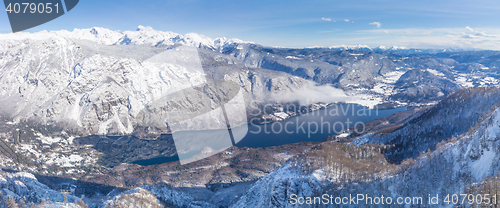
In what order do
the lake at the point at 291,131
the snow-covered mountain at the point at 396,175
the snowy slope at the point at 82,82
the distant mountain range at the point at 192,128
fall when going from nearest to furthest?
the snow-covered mountain at the point at 396,175
the distant mountain range at the point at 192,128
the lake at the point at 291,131
the snowy slope at the point at 82,82

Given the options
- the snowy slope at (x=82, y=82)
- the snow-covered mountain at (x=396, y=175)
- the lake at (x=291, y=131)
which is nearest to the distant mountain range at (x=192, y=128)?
the snow-covered mountain at (x=396, y=175)

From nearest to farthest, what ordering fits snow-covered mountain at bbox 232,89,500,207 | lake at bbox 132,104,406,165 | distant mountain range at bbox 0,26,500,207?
snow-covered mountain at bbox 232,89,500,207 < distant mountain range at bbox 0,26,500,207 < lake at bbox 132,104,406,165

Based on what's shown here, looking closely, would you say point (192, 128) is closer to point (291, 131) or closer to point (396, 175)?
point (291, 131)

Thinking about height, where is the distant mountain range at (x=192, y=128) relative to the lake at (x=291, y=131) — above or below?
above

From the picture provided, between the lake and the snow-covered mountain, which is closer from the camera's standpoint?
the snow-covered mountain

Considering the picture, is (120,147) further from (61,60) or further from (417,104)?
(417,104)

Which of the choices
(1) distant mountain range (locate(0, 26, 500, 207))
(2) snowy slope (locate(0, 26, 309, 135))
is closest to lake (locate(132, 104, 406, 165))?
(1) distant mountain range (locate(0, 26, 500, 207))

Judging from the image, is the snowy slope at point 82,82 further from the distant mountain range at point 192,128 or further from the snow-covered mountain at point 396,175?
the snow-covered mountain at point 396,175

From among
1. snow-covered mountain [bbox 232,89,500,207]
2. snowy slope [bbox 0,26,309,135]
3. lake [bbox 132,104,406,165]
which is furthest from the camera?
snowy slope [bbox 0,26,309,135]

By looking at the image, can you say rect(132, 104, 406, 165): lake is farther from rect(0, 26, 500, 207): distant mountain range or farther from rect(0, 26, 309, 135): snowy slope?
rect(0, 26, 309, 135): snowy slope

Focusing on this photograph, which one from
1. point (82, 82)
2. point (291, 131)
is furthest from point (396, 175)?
point (82, 82)

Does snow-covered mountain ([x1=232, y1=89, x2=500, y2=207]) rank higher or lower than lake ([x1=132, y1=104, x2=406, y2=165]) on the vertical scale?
higher
